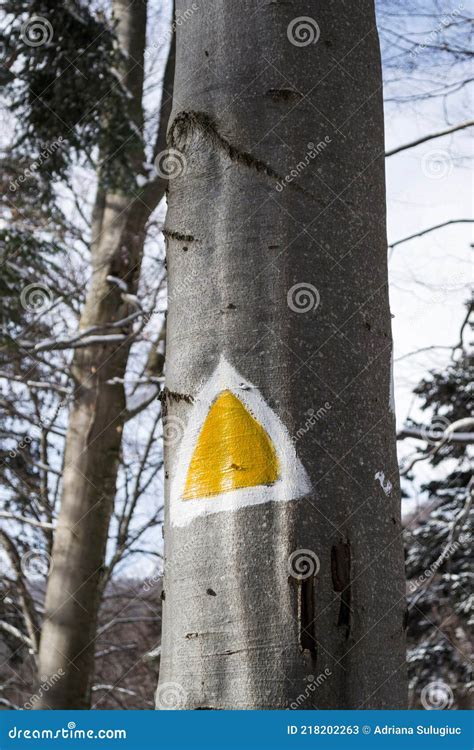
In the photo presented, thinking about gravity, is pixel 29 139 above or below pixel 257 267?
above

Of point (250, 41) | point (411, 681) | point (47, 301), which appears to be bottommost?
point (250, 41)

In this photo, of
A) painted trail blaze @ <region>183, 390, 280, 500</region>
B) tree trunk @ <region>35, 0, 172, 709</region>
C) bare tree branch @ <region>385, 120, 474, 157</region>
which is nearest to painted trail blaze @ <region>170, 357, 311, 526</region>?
painted trail blaze @ <region>183, 390, 280, 500</region>

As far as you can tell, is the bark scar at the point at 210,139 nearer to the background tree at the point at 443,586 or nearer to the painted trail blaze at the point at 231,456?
the painted trail blaze at the point at 231,456

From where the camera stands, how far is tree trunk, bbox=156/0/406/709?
846 mm

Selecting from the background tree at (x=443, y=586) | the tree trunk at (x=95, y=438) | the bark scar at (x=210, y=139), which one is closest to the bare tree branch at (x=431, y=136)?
the bark scar at (x=210, y=139)

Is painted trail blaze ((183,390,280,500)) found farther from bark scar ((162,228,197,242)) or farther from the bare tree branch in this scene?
the bare tree branch

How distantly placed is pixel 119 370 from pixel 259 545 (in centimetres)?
675

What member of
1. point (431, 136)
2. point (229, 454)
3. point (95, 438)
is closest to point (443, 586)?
point (95, 438)

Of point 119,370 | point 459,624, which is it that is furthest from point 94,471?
point 459,624

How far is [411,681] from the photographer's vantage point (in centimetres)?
1205

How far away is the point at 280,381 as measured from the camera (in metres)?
0.92

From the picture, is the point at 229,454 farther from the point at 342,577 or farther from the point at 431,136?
the point at 431,136

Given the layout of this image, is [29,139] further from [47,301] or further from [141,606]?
[141,606]

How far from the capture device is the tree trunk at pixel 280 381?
33.3 inches
